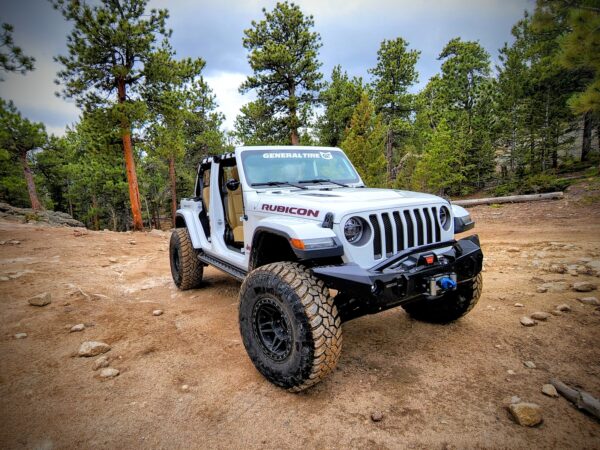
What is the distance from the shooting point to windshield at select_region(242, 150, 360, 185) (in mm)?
3674

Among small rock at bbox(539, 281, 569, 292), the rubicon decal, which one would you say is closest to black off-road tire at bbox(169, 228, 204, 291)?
the rubicon decal

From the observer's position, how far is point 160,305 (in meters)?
4.48

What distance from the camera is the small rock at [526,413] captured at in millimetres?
1943

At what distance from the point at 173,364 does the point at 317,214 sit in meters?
1.97

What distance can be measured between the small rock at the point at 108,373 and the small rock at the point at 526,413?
10.3ft

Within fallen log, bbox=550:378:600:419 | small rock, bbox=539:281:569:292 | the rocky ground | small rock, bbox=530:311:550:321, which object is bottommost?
the rocky ground

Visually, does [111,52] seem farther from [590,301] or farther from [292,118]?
[590,301]

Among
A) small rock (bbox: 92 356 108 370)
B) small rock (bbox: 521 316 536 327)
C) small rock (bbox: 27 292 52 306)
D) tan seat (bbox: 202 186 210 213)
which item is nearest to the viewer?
small rock (bbox: 92 356 108 370)

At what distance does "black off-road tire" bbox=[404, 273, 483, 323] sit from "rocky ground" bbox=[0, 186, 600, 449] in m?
0.14

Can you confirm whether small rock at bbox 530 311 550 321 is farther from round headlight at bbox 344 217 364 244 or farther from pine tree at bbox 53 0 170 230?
pine tree at bbox 53 0 170 230

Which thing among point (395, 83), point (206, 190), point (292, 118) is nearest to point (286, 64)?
point (292, 118)

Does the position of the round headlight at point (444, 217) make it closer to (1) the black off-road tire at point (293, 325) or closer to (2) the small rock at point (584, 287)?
(1) the black off-road tire at point (293, 325)

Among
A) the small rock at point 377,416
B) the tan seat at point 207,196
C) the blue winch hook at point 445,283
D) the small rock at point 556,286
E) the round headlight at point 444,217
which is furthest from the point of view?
the tan seat at point 207,196

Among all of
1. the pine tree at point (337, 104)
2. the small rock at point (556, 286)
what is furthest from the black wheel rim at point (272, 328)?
the pine tree at point (337, 104)
